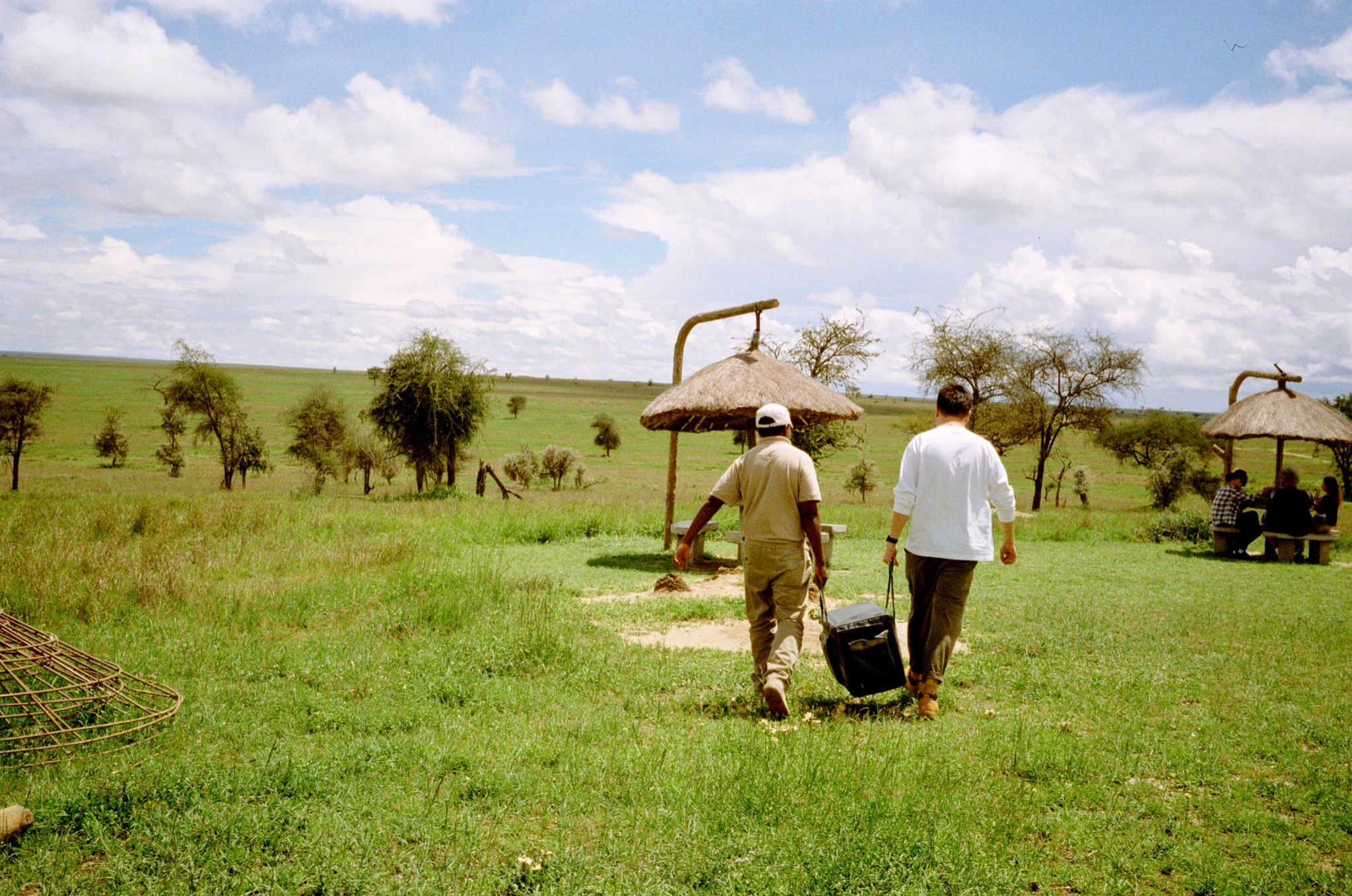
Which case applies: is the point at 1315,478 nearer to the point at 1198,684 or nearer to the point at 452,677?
the point at 1198,684

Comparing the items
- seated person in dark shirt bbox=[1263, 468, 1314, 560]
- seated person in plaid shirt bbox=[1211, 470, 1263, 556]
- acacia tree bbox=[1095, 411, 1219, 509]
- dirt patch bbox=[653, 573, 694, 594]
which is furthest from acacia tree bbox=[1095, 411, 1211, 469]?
dirt patch bbox=[653, 573, 694, 594]

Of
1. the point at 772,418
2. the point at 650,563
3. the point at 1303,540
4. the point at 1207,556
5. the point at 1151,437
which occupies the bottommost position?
the point at 650,563

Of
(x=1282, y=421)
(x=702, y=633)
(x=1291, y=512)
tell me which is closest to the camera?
(x=702, y=633)

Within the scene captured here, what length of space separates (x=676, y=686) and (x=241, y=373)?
17039 cm

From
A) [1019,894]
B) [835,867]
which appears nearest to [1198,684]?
[1019,894]

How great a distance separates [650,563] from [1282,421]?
12.4 m

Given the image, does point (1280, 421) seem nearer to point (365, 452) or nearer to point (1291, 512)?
point (1291, 512)

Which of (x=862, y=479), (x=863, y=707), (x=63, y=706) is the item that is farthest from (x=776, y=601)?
(x=862, y=479)

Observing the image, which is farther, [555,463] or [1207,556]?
[555,463]

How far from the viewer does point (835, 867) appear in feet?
11.8

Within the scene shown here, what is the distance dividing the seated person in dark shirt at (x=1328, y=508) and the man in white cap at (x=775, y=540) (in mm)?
13117

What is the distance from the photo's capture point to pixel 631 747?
4.84 m

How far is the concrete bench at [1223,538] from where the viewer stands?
47.8 feet

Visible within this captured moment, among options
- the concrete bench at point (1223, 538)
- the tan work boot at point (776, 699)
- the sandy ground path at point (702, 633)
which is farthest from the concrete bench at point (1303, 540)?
the tan work boot at point (776, 699)
